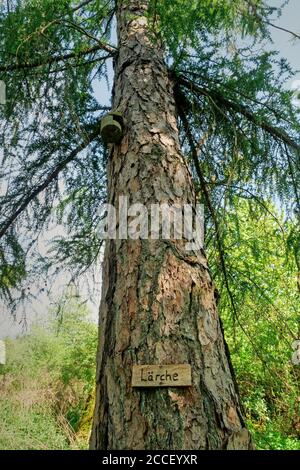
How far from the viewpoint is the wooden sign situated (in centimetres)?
119

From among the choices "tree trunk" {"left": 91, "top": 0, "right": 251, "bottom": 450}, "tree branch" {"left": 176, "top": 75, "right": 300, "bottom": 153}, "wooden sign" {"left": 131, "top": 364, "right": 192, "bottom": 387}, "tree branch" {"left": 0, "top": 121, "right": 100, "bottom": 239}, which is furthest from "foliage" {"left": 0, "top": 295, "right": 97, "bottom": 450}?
"wooden sign" {"left": 131, "top": 364, "right": 192, "bottom": 387}

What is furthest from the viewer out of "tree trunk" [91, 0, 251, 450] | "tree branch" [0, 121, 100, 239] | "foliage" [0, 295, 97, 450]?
"foliage" [0, 295, 97, 450]

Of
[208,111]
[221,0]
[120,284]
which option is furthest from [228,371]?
[221,0]

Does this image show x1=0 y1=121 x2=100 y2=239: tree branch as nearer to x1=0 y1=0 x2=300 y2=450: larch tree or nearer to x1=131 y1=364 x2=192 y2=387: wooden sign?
x1=0 y1=0 x2=300 y2=450: larch tree

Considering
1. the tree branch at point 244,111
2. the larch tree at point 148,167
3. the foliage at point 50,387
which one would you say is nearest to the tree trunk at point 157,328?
the larch tree at point 148,167

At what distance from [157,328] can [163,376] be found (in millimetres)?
170

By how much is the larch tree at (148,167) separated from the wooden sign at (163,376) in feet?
Result: 0.08

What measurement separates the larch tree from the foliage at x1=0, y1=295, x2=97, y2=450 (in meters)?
3.33

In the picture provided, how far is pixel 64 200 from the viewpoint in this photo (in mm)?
3230

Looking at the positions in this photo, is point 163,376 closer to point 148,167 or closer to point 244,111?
point 148,167

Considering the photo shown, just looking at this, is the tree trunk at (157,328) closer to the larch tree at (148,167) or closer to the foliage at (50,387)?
the larch tree at (148,167)

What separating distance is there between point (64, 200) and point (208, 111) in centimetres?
139

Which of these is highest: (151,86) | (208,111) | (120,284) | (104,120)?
(208,111)

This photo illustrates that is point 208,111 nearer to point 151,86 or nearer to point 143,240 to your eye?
point 151,86
